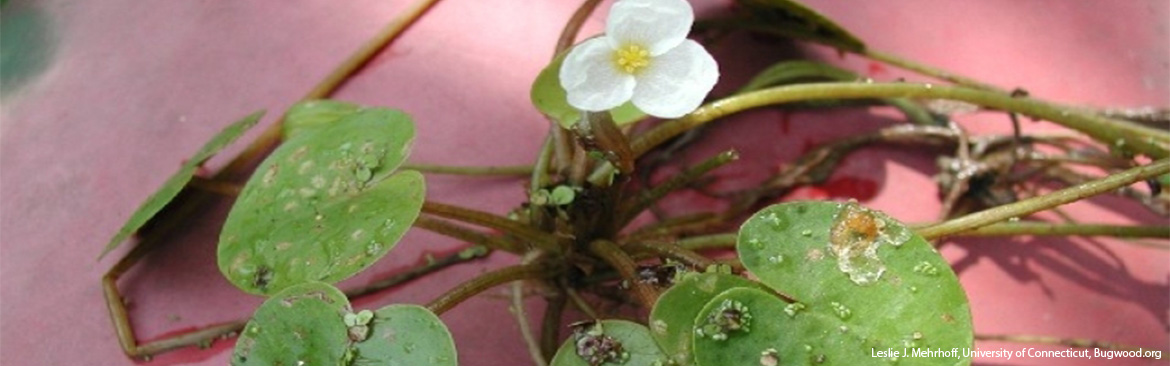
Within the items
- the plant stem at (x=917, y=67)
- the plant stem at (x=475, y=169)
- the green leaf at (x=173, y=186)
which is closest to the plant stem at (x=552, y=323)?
the plant stem at (x=475, y=169)

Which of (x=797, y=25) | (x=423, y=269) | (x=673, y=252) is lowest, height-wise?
(x=423, y=269)

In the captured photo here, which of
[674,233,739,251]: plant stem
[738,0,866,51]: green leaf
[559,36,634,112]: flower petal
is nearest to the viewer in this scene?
[559,36,634,112]: flower petal

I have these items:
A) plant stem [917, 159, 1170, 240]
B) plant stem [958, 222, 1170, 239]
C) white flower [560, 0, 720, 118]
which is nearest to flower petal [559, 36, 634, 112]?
white flower [560, 0, 720, 118]

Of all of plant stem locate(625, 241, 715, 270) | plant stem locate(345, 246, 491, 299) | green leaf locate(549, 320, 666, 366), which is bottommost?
plant stem locate(345, 246, 491, 299)

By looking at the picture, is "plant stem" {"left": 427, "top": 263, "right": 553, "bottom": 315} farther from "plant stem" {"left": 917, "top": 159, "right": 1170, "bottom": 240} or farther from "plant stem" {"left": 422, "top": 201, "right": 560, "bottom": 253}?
"plant stem" {"left": 917, "top": 159, "right": 1170, "bottom": 240}

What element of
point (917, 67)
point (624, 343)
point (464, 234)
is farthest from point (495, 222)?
point (917, 67)

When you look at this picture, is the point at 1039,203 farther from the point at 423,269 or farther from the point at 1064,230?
the point at 423,269
